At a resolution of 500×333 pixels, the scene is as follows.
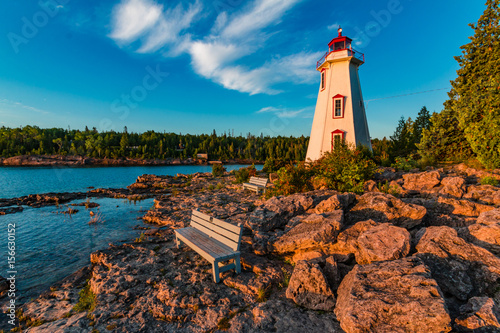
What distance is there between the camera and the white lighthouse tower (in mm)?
22281

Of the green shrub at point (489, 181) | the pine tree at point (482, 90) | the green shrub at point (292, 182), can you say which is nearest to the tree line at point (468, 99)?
the pine tree at point (482, 90)

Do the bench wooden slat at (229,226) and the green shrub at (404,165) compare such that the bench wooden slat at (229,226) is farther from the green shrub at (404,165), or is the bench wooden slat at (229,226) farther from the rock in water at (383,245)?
the green shrub at (404,165)

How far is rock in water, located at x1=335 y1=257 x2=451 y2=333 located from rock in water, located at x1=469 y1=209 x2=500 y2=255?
188cm

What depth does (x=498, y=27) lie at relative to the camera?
1769cm

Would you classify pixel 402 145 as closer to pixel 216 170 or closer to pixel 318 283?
pixel 216 170

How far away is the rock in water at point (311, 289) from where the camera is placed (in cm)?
408

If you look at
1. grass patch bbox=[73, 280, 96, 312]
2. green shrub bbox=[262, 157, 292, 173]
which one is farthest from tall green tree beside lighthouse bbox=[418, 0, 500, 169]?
grass patch bbox=[73, 280, 96, 312]

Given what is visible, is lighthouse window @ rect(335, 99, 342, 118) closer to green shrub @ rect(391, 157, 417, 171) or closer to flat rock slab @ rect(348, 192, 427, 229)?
green shrub @ rect(391, 157, 417, 171)

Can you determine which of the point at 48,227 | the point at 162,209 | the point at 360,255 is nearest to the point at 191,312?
the point at 360,255

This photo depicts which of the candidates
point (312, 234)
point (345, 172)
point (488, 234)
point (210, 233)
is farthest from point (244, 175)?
point (488, 234)

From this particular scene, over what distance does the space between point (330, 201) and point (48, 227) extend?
43.1ft

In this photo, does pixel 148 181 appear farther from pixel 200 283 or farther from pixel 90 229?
pixel 200 283

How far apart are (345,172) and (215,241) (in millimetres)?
7537

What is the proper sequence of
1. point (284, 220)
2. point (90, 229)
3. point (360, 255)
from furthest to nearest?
point (90, 229), point (284, 220), point (360, 255)
